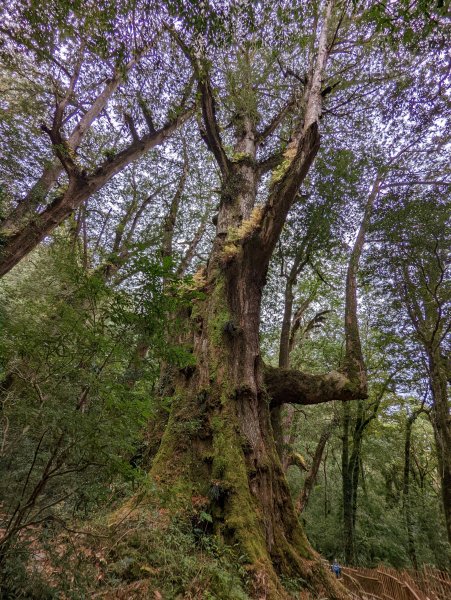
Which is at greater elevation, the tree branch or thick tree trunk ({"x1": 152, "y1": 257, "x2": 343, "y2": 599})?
the tree branch

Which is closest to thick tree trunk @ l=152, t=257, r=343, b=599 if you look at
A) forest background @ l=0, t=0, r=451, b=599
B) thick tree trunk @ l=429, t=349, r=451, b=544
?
forest background @ l=0, t=0, r=451, b=599

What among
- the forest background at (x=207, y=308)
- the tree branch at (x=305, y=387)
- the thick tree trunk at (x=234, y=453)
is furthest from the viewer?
the tree branch at (x=305, y=387)

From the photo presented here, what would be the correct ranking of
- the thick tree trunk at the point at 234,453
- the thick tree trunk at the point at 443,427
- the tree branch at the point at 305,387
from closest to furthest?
the thick tree trunk at the point at 234,453 < the tree branch at the point at 305,387 < the thick tree trunk at the point at 443,427

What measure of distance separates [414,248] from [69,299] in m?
9.41

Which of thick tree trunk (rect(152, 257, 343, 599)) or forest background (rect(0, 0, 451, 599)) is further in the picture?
thick tree trunk (rect(152, 257, 343, 599))

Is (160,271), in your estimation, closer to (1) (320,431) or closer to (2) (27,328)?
(2) (27,328)

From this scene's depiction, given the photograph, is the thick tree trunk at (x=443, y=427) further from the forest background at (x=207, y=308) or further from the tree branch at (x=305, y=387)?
the tree branch at (x=305, y=387)

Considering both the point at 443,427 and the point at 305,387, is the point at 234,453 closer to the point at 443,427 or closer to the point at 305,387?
the point at 305,387

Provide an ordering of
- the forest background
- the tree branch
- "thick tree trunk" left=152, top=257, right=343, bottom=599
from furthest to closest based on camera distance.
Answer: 1. the tree branch
2. "thick tree trunk" left=152, top=257, right=343, bottom=599
3. the forest background

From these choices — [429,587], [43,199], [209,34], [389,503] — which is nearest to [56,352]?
[209,34]

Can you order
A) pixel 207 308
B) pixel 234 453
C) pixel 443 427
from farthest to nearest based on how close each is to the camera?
pixel 443 427
pixel 207 308
pixel 234 453

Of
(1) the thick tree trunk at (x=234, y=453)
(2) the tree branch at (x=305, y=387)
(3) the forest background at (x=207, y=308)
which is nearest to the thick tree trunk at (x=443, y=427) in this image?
(3) the forest background at (x=207, y=308)

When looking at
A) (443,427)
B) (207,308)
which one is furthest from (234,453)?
(443,427)

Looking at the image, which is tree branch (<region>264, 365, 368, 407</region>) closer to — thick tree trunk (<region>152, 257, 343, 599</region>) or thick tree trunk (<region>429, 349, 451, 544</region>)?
thick tree trunk (<region>152, 257, 343, 599</region>)
